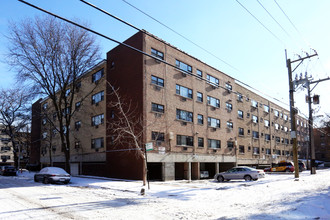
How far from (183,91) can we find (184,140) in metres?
5.58

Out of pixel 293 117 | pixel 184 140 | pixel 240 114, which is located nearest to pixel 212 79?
pixel 240 114

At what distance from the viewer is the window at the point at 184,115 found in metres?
28.9

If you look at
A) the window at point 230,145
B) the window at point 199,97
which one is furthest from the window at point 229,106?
the window at point 199,97

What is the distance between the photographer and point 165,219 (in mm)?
8367

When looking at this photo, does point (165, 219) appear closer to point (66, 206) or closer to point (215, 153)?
point (66, 206)

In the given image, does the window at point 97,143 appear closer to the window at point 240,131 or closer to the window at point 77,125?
the window at point 77,125

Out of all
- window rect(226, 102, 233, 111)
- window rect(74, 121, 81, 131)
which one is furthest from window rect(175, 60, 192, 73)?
window rect(74, 121, 81, 131)

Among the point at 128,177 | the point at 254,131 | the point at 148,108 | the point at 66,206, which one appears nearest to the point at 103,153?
the point at 128,177

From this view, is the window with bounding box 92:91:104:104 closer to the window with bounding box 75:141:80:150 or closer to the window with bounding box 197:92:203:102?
the window with bounding box 75:141:80:150

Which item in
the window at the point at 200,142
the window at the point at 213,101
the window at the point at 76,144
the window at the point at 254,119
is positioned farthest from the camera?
the window at the point at 254,119

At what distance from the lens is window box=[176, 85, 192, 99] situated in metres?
29.5

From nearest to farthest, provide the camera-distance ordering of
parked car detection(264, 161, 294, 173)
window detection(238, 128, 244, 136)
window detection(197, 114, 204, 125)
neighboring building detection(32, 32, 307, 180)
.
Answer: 1. neighboring building detection(32, 32, 307, 180)
2. window detection(197, 114, 204, 125)
3. parked car detection(264, 161, 294, 173)
4. window detection(238, 128, 244, 136)

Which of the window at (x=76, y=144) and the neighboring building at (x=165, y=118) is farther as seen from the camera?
the window at (x=76, y=144)

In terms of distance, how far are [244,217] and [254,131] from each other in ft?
128
